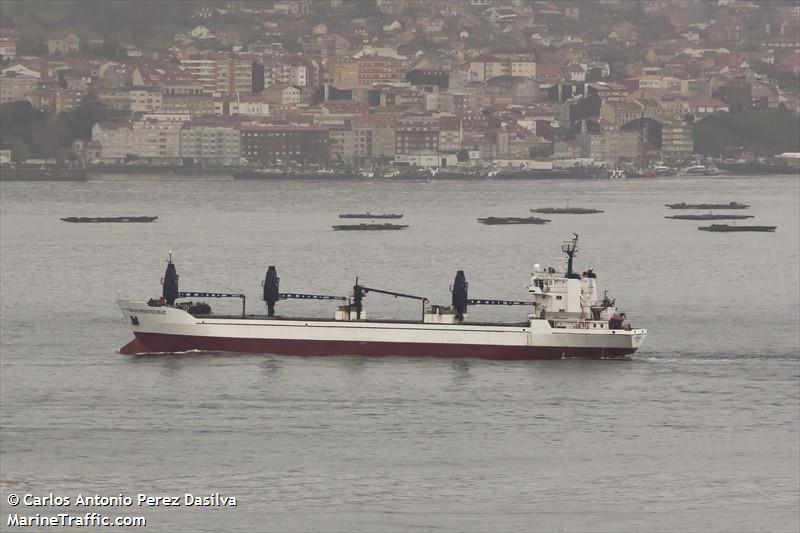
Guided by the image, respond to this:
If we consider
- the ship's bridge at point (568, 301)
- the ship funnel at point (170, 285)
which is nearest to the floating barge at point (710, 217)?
the ship's bridge at point (568, 301)

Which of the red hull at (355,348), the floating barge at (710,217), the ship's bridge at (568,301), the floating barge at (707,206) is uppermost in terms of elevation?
the ship's bridge at (568,301)

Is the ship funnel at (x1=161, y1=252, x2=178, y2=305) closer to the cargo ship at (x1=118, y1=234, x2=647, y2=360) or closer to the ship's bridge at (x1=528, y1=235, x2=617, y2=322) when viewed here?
the cargo ship at (x1=118, y1=234, x2=647, y2=360)

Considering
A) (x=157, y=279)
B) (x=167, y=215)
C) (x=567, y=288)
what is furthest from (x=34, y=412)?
(x=167, y=215)

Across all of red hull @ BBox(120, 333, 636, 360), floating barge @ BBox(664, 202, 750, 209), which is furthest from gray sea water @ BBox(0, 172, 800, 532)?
floating barge @ BBox(664, 202, 750, 209)

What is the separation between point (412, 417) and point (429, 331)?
713 centimetres

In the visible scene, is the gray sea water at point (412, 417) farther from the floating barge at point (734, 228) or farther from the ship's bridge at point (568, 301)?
the floating barge at point (734, 228)

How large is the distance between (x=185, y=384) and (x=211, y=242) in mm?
46492

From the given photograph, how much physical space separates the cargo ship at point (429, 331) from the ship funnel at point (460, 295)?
21mm

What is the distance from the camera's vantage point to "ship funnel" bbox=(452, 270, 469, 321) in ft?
150

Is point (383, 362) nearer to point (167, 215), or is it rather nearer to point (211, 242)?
point (211, 242)

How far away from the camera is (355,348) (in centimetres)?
4600

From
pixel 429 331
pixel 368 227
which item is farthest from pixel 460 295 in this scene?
pixel 368 227

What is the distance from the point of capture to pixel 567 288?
151ft

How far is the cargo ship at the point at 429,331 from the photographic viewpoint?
150ft
